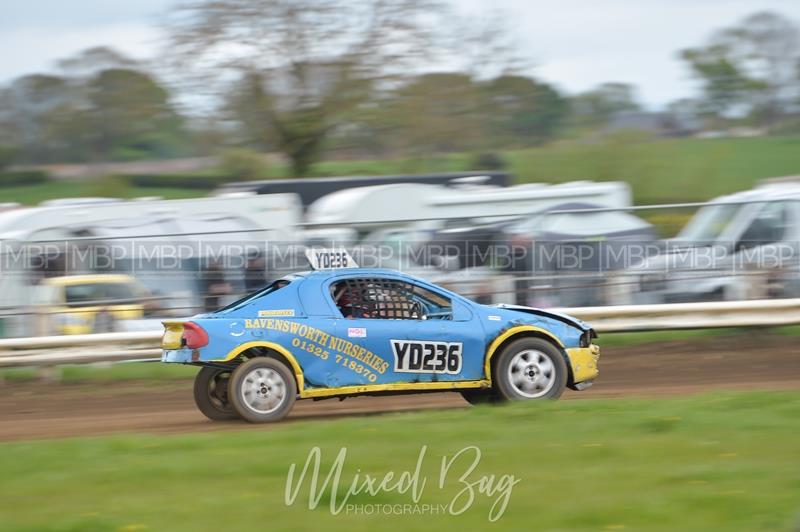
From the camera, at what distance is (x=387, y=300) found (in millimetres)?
10695

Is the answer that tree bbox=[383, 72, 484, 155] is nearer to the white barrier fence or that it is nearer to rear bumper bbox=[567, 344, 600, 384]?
the white barrier fence

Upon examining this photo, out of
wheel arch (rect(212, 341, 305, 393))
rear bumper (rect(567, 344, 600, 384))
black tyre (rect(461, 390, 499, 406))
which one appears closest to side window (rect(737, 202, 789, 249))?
rear bumper (rect(567, 344, 600, 384))

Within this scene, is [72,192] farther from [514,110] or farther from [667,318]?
[667,318]

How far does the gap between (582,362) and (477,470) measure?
359 centimetres

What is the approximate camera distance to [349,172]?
104ft

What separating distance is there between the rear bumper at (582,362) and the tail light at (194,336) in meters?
3.50

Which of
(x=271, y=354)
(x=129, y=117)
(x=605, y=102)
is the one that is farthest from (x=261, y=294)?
(x=605, y=102)

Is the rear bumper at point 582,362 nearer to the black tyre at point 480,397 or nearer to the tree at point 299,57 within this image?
the black tyre at point 480,397

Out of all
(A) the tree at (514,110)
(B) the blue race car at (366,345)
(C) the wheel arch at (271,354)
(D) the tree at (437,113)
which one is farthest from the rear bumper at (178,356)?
(A) the tree at (514,110)

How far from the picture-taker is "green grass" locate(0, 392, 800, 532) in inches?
250

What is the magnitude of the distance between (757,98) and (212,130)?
3250 cm

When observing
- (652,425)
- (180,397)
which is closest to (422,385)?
(652,425)

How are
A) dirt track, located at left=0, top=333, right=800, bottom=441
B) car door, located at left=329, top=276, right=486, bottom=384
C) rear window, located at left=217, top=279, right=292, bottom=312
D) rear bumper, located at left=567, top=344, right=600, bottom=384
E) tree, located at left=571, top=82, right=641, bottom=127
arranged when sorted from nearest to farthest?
1. car door, located at left=329, top=276, right=486, bottom=384
2. rear window, located at left=217, top=279, right=292, bottom=312
3. rear bumper, located at left=567, top=344, right=600, bottom=384
4. dirt track, located at left=0, top=333, right=800, bottom=441
5. tree, located at left=571, top=82, right=641, bottom=127

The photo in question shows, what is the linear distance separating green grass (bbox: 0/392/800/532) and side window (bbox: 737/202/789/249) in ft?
19.4
